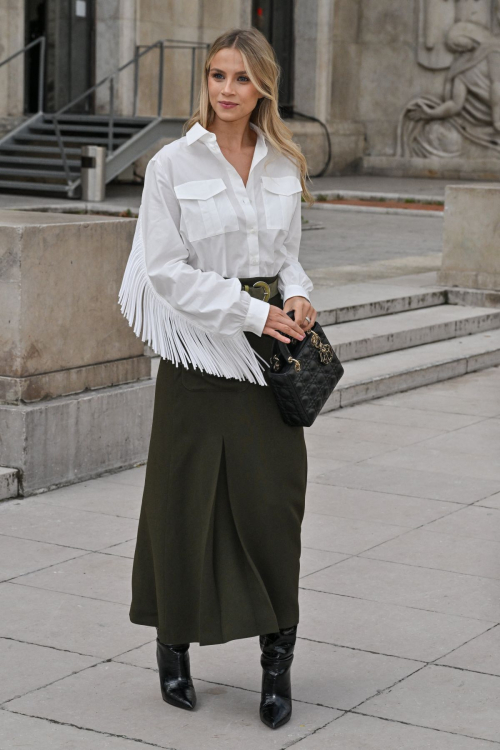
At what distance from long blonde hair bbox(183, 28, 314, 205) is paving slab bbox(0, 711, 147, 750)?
1.66m

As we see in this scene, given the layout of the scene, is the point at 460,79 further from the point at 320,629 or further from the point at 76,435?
the point at 320,629

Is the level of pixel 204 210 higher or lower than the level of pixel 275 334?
higher

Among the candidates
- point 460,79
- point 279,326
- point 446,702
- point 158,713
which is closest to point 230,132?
point 279,326

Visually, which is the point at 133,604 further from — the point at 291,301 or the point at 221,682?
the point at 291,301

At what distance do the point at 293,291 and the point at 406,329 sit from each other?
20.8 feet

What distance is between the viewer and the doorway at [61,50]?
20312 millimetres

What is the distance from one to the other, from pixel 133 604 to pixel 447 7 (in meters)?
22.7

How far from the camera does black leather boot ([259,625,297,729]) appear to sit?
354 centimetres

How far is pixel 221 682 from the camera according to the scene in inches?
152

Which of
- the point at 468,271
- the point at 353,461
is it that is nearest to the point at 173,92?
the point at 468,271

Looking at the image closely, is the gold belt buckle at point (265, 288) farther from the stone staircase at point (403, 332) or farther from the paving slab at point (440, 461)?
the stone staircase at point (403, 332)

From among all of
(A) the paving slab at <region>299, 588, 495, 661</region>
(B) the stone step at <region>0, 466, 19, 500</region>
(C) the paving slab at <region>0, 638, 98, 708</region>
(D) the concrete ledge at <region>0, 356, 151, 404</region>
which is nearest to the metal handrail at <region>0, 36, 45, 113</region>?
(D) the concrete ledge at <region>0, 356, 151, 404</region>

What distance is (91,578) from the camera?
188 inches

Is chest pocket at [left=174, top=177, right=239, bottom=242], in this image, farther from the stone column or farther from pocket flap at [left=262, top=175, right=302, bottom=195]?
the stone column
